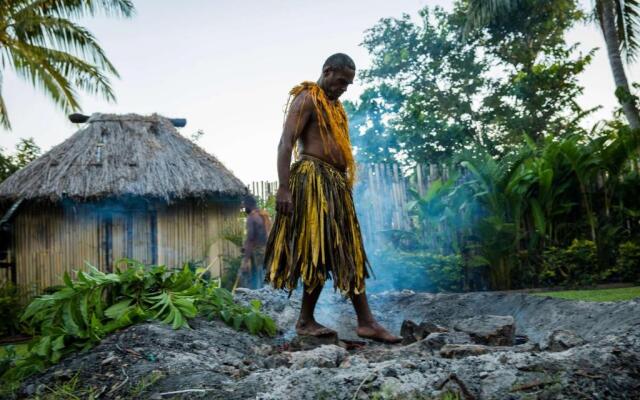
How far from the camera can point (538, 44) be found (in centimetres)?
1516

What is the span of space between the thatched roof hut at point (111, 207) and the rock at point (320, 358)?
26.6 feet

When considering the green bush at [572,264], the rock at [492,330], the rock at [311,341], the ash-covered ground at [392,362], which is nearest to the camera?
the ash-covered ground at [392,362]

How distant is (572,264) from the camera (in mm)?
7879

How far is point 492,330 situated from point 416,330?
0.51 meters

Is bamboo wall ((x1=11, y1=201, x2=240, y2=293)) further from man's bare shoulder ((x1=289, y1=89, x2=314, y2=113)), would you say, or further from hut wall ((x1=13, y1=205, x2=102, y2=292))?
man's bare shoulder ((x1=289, y1=89, x2=314, y2=113))

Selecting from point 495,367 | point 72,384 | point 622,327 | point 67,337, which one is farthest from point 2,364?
point 622,327

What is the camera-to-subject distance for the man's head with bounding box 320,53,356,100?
3754 mm

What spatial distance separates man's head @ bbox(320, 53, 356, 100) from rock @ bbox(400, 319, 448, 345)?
5.21 feet

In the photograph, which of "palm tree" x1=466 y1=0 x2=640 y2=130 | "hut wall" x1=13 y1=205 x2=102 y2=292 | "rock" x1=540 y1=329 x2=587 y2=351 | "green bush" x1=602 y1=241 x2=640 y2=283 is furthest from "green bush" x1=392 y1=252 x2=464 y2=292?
"hut wall" x1=13 y1=205 x2=102 y2=292

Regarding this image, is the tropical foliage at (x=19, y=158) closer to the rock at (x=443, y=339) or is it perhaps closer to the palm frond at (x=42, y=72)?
the palm frond at (x=42, y=72)

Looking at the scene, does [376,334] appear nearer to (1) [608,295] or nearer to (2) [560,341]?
(2) [560,341]

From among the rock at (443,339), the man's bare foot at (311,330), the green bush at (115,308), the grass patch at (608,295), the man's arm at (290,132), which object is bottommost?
the grass patch at (608,295)

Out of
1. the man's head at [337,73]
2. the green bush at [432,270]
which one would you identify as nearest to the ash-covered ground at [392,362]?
the man's head at [337,73]

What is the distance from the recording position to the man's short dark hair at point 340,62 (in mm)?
3748
